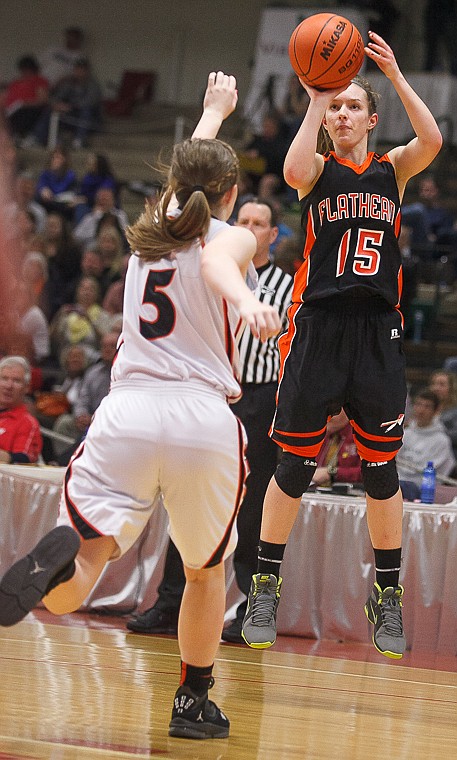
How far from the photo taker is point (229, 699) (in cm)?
455

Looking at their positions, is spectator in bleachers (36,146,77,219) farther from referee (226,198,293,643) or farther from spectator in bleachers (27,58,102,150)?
referee (226,198,293,643)

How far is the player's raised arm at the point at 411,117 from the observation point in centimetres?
446

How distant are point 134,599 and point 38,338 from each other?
14.7 ft

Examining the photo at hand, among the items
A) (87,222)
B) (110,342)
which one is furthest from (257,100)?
(110,342)

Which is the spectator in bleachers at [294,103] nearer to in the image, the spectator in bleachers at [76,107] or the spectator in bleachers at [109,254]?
the spectator in bleachers at [109,254]

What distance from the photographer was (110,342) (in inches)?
349

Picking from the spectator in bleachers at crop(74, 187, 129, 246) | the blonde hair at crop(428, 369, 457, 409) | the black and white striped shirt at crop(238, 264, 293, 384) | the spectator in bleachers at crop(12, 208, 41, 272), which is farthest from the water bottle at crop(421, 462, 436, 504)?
the spectator in bleachers at crop(74, 187, 129, 246)

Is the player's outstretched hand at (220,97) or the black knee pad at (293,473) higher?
the player's outstretched hand at (220,97)

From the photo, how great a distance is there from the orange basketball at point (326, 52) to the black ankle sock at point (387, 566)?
1.82 meters

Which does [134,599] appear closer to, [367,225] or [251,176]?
[367,225]

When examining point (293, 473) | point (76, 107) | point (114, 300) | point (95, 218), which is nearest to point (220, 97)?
point (293, 473)

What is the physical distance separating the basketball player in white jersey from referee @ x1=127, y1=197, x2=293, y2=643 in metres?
2.39

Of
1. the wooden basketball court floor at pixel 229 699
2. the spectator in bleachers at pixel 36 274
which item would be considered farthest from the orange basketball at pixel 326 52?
the spectator in bleachers at pixel 36 274

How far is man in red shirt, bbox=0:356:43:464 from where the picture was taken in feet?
24.8
